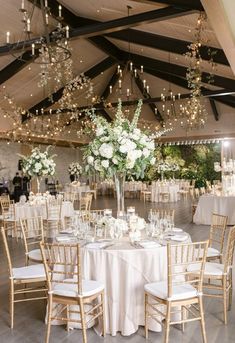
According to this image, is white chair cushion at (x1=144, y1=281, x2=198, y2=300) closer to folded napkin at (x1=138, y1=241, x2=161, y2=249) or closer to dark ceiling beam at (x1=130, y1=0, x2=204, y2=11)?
folded napkin at (x1=138, y1=241, x2=161, y2=249)

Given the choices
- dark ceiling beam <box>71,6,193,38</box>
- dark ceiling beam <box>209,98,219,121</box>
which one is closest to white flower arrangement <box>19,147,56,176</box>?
dark ceiling beam <box>71,6,193,38</box>

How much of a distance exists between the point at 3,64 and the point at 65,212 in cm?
630

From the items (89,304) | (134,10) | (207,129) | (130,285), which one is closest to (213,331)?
(130,285)

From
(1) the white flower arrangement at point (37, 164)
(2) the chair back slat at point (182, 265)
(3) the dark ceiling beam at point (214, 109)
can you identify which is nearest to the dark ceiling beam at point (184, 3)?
(1) the white flower arrangement at point (37, 164)

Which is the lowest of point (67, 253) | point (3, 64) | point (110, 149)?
point (67, 253)

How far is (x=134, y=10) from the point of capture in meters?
8.59

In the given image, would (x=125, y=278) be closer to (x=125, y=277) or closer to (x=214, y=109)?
(x=125, y=277)

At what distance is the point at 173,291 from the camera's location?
10.7ft

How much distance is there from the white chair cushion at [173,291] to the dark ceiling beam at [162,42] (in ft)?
23.0

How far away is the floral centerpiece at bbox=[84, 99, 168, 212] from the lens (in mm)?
4031

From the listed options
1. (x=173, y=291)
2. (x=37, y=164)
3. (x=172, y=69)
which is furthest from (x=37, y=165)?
(x=172, y=69)

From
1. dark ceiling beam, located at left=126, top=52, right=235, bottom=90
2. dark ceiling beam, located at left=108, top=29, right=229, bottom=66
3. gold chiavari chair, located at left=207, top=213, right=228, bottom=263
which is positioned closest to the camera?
gold chiavari chair, located at left=207, top=213, right=228, bottom=263

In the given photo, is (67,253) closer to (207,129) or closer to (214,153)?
(207,129)

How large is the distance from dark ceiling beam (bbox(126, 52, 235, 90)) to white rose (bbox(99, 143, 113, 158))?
8392 millimetres
